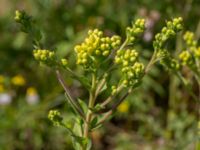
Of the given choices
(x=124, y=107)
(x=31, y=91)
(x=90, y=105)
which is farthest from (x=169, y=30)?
(x=31, y=91)

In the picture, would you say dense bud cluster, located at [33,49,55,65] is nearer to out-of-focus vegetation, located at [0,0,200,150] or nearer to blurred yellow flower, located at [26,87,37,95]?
out-of-focus vegetation, located at [0,0,200,150]

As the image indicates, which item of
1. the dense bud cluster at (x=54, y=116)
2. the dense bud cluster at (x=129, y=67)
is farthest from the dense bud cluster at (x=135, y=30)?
the dense bud cluster at (x=54, y=116)

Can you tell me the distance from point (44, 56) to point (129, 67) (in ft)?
0.78

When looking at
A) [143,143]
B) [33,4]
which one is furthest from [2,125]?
[33,4]

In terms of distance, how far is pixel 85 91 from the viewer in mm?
3945

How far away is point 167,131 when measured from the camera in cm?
347

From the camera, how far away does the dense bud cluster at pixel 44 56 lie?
165cm

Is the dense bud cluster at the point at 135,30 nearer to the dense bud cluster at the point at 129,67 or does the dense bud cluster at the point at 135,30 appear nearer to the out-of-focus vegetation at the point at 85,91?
the dense bud cluster at the point at 129,67

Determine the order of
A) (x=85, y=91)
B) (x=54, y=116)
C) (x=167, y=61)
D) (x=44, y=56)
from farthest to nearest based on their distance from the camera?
(x=85, y=91), (x=167, y=61), (x=54, y=116), (x=44, y=56)

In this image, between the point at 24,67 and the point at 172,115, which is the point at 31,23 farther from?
the point at 24,67

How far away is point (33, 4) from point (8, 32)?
0.42 m

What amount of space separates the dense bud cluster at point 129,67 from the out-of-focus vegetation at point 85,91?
1.56m

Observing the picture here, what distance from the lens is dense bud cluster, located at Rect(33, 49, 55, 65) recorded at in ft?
5.41

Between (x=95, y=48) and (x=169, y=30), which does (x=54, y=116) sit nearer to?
(x=95, y=48)
